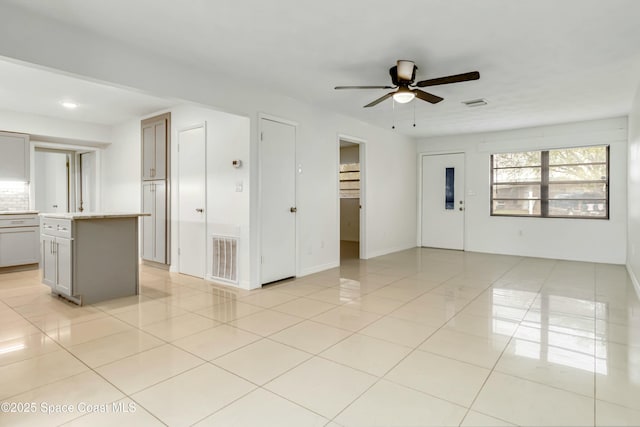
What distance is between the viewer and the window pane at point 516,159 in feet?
22.6

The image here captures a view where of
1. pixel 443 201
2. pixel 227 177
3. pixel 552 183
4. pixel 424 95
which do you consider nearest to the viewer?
pixel 424 95

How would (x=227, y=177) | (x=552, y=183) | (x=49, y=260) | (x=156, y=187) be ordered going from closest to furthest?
1. (x=49, y=260)
2. (x=227, y=177)
3. (x=156, y=187)
4. (x=552, y=183)

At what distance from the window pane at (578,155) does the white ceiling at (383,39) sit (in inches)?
72.7

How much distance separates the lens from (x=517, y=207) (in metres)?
7.10

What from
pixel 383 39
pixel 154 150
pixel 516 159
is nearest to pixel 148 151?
pixel 154 150

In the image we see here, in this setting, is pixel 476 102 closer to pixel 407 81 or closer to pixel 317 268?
pixel 407 81

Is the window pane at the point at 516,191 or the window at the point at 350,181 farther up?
the window at the point at 350,181

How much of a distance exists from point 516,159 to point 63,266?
7635 millimetres

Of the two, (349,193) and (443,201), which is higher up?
(349,193)

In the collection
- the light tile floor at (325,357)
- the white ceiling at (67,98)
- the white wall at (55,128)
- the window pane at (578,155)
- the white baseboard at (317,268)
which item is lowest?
the light tile floor at (325,357)

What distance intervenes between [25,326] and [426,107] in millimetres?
5432

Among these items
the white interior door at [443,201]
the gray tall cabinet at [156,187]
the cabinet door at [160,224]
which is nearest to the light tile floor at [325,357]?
the cabinet door at [160,224]

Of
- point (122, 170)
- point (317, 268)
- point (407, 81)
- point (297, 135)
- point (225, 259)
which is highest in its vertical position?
point (407, 81)

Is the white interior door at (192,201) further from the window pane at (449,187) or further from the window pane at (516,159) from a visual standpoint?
the window pane at (516,159)
